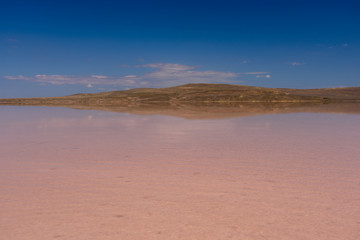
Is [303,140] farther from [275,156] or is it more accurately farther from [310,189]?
[310,189]

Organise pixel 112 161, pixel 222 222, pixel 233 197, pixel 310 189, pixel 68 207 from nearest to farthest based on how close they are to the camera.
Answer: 1. pixel 222 222
2. pixel 68 207
3. pixel 233 197
4. pixel 310 189
5. pixel 112 161

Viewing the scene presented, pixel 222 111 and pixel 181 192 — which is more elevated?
pixel 222 111

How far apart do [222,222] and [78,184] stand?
2418mm

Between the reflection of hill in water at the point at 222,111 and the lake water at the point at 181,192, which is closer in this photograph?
the lake water at the point at 181,192

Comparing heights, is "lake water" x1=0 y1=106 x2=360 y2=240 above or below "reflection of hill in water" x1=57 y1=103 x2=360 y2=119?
below

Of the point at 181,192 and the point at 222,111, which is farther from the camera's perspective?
the point at 222,111

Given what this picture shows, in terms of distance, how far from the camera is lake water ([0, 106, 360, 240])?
129 inches

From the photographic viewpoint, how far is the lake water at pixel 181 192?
10.8ft

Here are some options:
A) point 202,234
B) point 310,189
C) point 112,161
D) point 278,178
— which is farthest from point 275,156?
point 202,234

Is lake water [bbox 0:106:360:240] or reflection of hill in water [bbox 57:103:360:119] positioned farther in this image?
reflection of hill in water [bbox 57:103:360:119]

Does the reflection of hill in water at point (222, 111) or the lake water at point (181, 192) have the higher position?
the reflection of hill in water at point (222, 111)

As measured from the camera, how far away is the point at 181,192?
14.4 ft

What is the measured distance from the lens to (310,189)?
447cm

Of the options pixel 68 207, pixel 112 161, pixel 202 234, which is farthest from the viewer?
pixel 112 161
